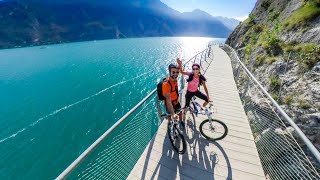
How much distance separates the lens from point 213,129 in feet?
20.0

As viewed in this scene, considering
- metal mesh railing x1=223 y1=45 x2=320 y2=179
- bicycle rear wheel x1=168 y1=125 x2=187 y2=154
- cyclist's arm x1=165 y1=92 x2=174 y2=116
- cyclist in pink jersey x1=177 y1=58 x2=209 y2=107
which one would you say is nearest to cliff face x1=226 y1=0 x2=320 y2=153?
metal mesh railing x1=223 y1=45 x2=320 y2=179

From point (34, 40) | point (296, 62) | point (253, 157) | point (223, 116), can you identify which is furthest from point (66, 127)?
point (34, 40)

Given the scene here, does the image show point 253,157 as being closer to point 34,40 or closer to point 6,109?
point 6,109

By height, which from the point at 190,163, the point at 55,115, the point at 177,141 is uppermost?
the point at 177,141

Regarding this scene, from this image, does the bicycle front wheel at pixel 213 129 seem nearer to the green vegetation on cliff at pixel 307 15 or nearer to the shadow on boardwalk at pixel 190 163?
the shadow on boardwalk at pixel 190 163

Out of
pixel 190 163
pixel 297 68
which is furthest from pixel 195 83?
pixel 297 68

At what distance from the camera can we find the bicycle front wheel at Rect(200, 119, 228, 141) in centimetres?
602

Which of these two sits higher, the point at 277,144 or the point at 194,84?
the point at 194,84

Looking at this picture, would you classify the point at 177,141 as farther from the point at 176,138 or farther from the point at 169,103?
the point at 169,103

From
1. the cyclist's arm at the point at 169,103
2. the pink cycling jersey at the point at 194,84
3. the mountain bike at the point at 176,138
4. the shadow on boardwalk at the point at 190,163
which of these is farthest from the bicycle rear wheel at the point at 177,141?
the pink cycling jersey at the point at 194,84

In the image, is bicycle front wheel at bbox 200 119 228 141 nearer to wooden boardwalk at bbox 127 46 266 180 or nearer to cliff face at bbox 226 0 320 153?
wooden boardwalk at bbox 127 46 266 180

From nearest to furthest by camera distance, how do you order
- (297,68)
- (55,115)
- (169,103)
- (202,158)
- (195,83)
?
1. (169,103)
2. (202,158)
3. (195,83)
4. (297,68)
5. (55,115)

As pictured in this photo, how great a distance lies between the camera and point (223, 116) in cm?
791

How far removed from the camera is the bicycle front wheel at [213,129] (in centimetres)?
602
